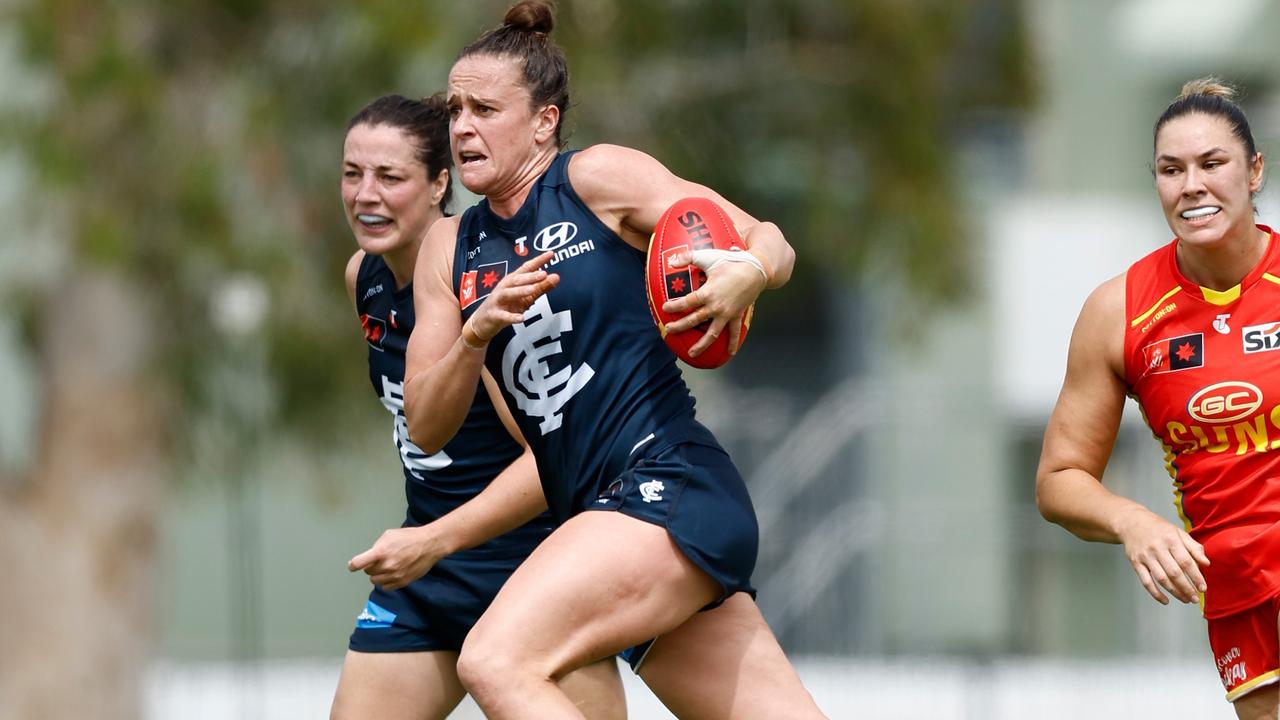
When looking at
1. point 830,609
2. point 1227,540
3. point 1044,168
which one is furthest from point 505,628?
point 1044,168

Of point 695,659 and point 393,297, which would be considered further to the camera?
point 393,297

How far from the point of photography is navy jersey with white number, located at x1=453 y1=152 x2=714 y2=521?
404 centimetres

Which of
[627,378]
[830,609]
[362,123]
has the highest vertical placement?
[362,123]

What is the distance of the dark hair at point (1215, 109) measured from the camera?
419 cm

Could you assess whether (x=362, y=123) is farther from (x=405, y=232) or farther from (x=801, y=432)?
(x=801, y=432)

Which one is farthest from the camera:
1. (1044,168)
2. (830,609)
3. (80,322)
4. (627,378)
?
(1044,168)

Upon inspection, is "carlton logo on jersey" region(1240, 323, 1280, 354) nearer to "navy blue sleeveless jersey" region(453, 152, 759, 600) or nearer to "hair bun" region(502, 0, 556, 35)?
"navy blue sleeveless jersey" region(453, 152, 759, 600)

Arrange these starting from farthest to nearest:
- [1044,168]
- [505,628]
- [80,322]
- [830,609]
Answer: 1. [1044,168]
2. [830,609]
3. [80,322]
4. [505,628]

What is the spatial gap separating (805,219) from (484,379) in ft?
31.1

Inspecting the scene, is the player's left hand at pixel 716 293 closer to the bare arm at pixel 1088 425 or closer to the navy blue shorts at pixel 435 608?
the bare arm at pixel 1088 425

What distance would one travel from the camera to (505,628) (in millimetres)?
3727

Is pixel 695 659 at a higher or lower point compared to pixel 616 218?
lower

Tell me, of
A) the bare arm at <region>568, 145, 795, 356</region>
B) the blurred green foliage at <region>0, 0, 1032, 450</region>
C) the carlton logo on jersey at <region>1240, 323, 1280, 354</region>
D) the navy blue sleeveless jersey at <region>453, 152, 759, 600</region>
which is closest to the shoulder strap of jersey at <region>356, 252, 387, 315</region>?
the navy blue sleeveless jersey at <region>453, 152, 759, 600</region>

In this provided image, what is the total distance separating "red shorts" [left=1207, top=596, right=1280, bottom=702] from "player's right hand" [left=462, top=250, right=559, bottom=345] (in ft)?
5.75
